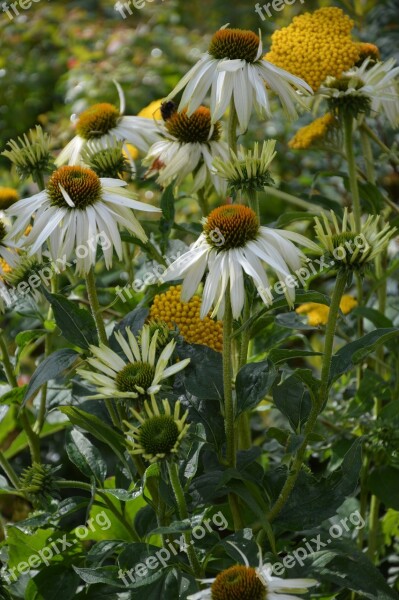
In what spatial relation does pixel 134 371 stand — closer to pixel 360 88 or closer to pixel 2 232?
pixel 2 232

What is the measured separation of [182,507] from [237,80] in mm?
523

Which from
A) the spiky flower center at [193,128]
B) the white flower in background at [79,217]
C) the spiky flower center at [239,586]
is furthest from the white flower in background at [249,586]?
the spiky flower center at [193,128]

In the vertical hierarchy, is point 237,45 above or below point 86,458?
above

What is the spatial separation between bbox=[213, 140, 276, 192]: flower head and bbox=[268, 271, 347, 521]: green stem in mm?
161

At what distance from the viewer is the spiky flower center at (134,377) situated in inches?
34.7

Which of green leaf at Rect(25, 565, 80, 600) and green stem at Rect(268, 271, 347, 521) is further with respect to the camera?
green leaf at Rect(25, 565, 80, 600)

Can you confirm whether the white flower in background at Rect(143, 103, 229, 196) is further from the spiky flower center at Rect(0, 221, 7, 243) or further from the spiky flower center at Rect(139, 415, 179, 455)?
the spiky flower center at Rect(139, 415, 179, 455)

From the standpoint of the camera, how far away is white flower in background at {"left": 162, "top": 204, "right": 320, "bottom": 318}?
Answer: 0.89m

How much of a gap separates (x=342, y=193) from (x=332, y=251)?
1.26 m

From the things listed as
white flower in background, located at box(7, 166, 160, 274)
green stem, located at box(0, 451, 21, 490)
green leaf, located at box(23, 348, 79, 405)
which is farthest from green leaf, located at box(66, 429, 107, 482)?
white flower in background, located at box(7, 166, 160, 274)

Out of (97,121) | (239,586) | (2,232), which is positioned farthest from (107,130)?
(239,586)

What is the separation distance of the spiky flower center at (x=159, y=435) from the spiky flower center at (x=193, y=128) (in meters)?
0.53

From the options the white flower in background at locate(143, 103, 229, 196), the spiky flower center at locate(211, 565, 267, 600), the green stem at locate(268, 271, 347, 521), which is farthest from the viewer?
the white flower in background at locate(143, 103, 229, 196)

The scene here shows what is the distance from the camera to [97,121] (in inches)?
52.4
